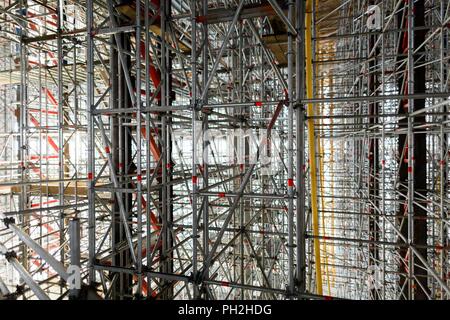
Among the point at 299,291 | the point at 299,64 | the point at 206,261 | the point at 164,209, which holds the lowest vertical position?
the point at 299,291

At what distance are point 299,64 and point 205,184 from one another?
7.52 ft

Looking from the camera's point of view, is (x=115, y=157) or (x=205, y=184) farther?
(x=115, y=157)


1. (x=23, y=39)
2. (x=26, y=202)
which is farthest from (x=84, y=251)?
(x=23, y=39)

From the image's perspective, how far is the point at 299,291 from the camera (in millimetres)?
3863

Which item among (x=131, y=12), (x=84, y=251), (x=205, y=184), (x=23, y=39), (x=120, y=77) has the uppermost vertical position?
(x=23, y=39)

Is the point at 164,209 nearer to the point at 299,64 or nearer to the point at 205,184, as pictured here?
the point at 205,184

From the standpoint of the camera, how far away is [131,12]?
511 cm
